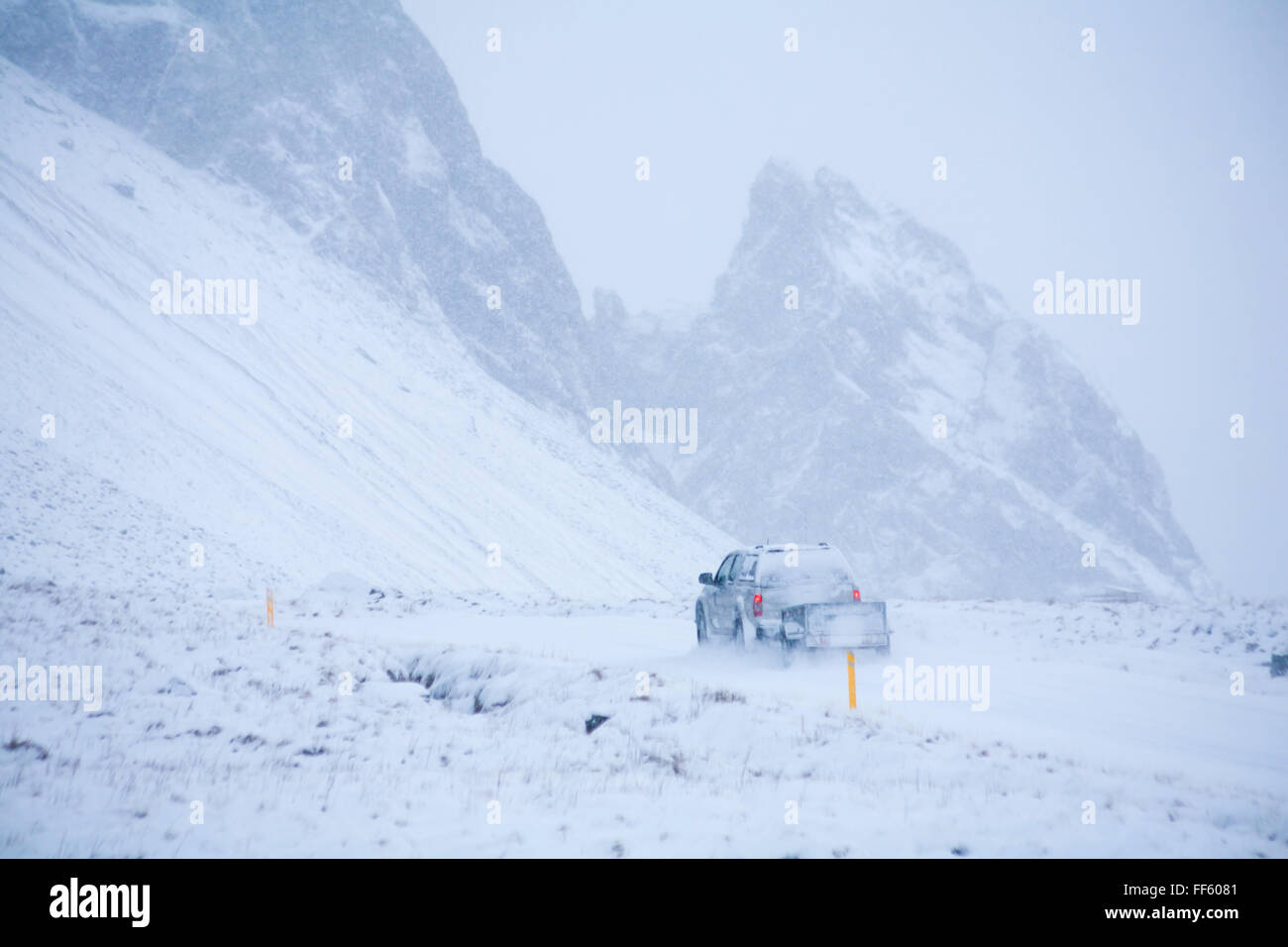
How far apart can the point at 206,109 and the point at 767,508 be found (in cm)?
12565

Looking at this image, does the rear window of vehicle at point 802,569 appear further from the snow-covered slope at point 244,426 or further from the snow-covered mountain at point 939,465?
the snow-covered mountain at point 939,465

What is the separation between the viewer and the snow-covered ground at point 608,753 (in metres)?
6.10

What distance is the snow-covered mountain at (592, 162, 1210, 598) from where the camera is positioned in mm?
165625

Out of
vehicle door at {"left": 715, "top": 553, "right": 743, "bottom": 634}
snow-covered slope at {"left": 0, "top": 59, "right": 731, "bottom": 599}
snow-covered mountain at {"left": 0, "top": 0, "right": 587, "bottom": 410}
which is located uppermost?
snow-covered mountain at {"left": 0, "top": 0, "right": 587, "bottom": 410}

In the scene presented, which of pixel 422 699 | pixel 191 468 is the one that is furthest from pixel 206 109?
pixel 422 699

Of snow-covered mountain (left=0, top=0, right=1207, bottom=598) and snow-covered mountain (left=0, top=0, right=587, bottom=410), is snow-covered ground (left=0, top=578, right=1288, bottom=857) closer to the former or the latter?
snow-covered mountain (left=0, top=0, right=1207, bottom=598)

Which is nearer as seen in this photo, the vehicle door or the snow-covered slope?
the vehicle door

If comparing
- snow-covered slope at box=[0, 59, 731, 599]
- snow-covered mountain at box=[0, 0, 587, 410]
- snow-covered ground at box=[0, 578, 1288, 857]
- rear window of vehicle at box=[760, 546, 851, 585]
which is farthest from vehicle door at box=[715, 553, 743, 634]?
snow-covered mountain at box=[0, 0, 587, 410]

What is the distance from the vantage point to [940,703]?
11.2 meters

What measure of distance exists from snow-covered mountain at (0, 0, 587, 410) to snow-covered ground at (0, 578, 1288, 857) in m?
78.9

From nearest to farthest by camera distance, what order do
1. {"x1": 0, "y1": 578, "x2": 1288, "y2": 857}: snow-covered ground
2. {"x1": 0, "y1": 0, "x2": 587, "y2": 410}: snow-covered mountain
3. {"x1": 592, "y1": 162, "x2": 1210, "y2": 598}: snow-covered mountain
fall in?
{"x1": 0, "y1": 578, "x2": 1288, "y2": 857}: snow-covered ground → {"x1": 0, "y1": 0, "x2": 587, "y2": 410}: snow-covered mountain → {"x1": 592, "y1": 162, "x2": 1210, "y2": 598}: snow-covered mountain

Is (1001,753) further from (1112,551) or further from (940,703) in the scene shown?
(1112,551)

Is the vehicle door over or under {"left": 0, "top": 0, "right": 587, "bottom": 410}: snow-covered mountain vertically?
under

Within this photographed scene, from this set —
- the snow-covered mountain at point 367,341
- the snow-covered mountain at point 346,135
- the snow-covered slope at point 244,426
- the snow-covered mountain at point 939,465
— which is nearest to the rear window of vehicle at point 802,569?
the snow-covered slope at point 244,426
